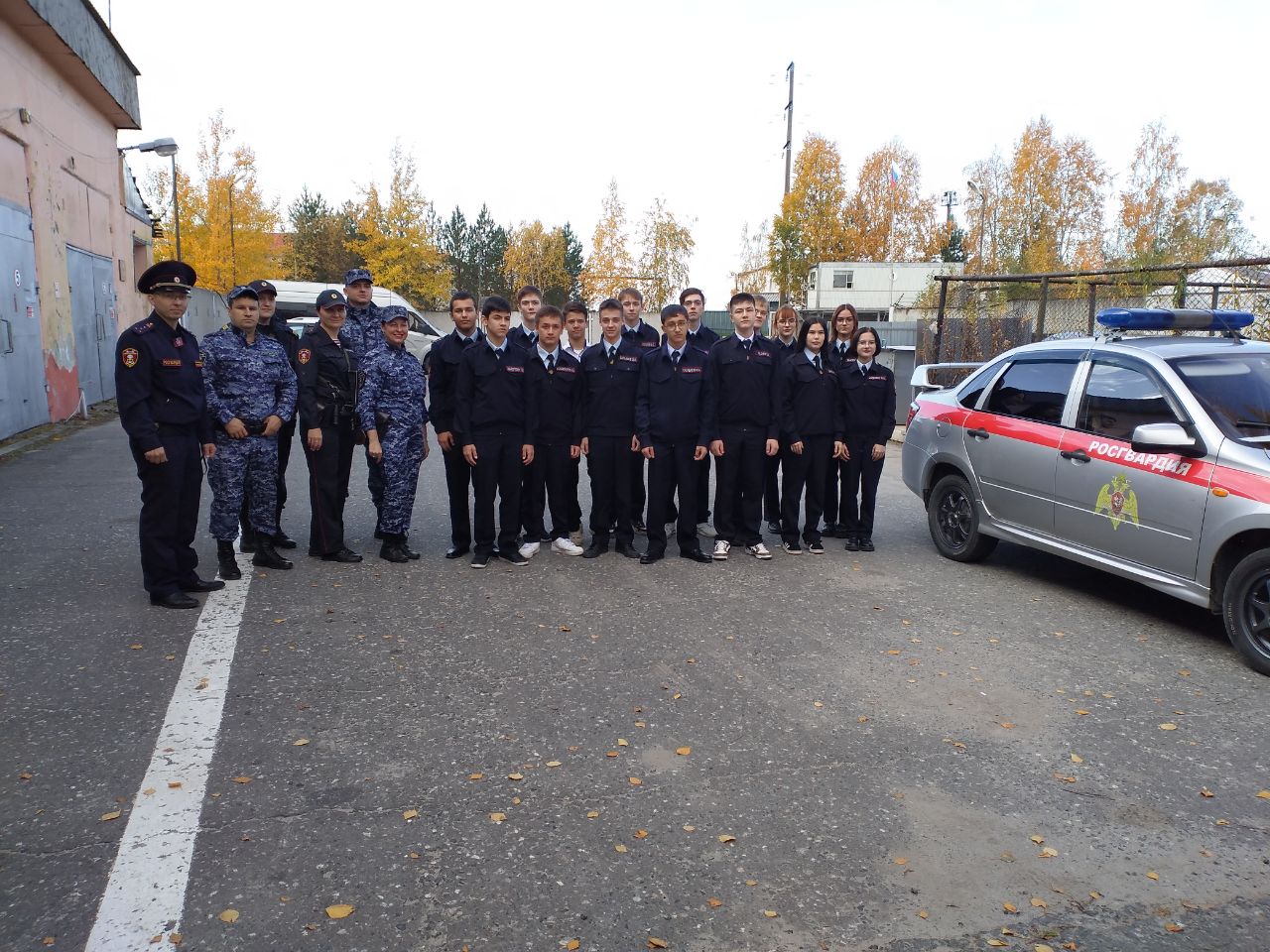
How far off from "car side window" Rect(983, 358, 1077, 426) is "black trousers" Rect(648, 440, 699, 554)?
233 centimetres

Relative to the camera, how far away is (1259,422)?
18.2 ft

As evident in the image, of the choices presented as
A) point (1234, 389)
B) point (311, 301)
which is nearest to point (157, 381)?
point (1234, 389)

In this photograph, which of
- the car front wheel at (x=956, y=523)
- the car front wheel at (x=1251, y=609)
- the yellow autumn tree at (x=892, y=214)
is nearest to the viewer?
the car front wheel at (x=1251, y=609)

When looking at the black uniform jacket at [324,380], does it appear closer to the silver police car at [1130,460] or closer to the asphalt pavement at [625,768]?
the asphalt pavement at [625,768]

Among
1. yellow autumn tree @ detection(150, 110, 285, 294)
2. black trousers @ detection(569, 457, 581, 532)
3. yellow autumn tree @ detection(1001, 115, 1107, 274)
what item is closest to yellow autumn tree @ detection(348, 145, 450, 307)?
yellow autumn tree @ detection(150, 110, 285, 294)

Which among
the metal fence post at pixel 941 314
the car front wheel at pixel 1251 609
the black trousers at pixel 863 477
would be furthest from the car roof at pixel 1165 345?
the metal fence post at pixel 941 314

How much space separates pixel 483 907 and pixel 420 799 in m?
0.75

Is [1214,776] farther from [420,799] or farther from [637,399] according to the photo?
[637,399]

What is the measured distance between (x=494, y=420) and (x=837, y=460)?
296 centimetres

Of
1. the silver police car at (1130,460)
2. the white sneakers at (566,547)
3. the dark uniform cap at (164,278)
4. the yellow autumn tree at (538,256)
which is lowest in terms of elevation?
the white sneakers at (566,547)

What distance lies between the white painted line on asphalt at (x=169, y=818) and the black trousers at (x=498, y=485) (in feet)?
7.60

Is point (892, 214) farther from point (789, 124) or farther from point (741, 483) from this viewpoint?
point (741, 483)

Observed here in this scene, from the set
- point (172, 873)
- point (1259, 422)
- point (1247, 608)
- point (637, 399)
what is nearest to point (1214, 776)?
point (1247, 608)

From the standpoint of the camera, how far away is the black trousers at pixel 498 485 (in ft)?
24.2
